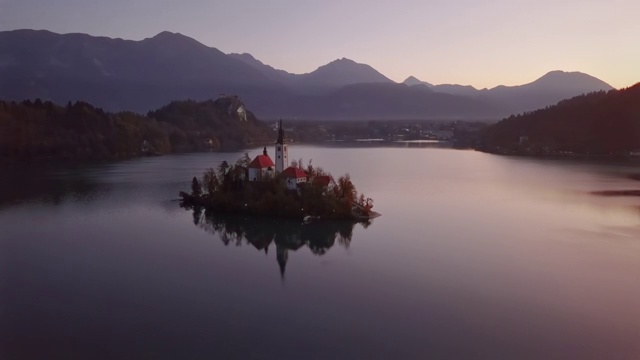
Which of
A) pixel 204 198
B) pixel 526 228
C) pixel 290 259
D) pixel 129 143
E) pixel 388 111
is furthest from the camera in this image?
pixel 388 111

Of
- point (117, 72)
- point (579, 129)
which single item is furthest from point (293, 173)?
point (117, 72)

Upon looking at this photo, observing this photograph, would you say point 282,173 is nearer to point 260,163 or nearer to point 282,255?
point 260,163

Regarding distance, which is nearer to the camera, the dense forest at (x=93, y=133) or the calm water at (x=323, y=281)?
the calm water at (x=323, y=281)

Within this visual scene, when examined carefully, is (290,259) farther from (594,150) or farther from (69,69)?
(69,69)

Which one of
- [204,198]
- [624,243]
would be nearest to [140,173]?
[204,198]

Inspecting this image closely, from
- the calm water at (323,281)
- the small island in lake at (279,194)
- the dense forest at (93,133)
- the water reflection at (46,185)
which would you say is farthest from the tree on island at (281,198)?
the dense forest at (93,133)

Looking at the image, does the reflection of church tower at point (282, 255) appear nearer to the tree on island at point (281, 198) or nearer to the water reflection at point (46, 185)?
the tree on island at point (281, 198)
